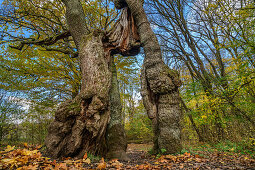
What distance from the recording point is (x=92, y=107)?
2863mm

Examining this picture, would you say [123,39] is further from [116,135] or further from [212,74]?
[212,74]

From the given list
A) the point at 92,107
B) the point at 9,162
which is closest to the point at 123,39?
the point at 92,107

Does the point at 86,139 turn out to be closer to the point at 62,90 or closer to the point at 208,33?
the point at 62,90

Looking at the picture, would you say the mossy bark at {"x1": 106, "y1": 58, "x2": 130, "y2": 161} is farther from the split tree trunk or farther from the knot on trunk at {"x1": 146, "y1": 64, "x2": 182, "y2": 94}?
the knot on trunk at {"x1": 146, "y1": 64, "x2": 182, "y2": 94}

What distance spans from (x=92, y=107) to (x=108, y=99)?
444 millimetres

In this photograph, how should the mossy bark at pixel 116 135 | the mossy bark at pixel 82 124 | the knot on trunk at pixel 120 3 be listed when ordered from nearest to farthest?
the mossy bark at pixel 82 124, the mossy bark at pixel 116 135, the knot on trunk at pixel 120 3

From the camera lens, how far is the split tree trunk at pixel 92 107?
2.82 metres

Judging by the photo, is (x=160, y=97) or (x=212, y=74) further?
(x=212, y=74)

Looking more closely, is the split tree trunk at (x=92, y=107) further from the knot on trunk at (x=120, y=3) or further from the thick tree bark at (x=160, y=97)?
the knot on trunk at (x=120, y=3)

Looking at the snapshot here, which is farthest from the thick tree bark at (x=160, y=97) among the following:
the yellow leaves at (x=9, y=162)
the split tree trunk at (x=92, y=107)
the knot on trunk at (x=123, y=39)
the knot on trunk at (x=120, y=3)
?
the yellow leaves at (x=9, y=162)

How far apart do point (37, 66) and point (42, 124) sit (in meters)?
4.57

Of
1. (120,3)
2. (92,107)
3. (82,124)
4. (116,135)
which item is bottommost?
(116,135)

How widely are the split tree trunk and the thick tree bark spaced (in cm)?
77

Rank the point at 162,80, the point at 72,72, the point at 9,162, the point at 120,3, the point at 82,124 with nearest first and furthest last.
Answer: the point at 9,162
the point at 82,124
the point at 162,80
the point at 120,3
the point at 72,72
